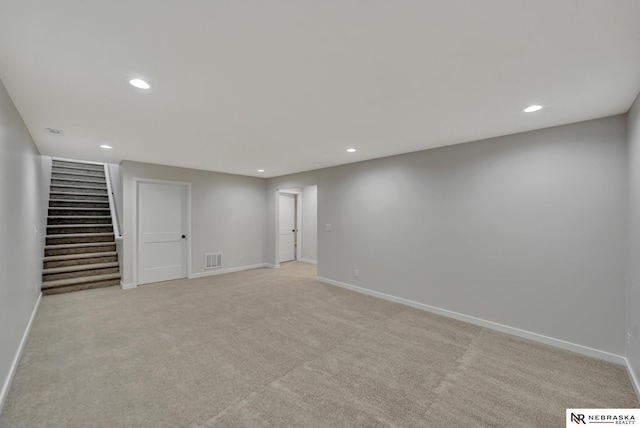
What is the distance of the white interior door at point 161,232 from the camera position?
508 centimetres

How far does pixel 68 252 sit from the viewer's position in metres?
5.09

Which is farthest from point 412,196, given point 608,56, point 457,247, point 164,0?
point 164,0

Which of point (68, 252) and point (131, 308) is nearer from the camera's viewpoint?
point (131, 308)

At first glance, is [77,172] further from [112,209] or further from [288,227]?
[288,227]

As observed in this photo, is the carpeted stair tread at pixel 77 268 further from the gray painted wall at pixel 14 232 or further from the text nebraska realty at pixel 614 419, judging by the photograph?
the text nebraska realty at pixel 614 419

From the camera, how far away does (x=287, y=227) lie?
7.88 metres

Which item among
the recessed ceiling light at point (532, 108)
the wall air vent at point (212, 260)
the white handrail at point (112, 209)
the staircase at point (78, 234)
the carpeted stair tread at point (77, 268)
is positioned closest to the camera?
the recessed ceiling light at point (532, 108)

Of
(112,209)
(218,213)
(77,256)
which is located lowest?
(77,256)

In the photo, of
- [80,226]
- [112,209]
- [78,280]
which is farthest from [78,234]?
[78,280]

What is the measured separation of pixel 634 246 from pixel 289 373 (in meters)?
3.16

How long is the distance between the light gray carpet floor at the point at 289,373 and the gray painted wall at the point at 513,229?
0.40 metres

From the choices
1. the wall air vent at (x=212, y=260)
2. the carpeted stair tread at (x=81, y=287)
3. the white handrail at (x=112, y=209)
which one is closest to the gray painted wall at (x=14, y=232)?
the carpeted stair tread at (x=81, y=287)

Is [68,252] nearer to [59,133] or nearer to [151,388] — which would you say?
[59,133]

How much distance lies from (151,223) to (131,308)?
1.96 metres
